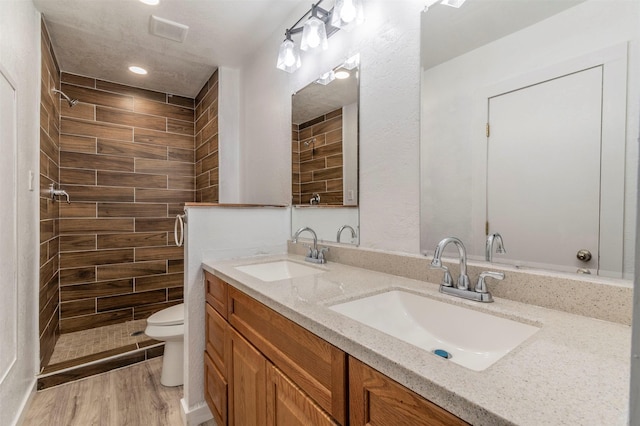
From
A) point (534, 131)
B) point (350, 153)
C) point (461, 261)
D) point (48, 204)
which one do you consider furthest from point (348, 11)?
point (48, 204)

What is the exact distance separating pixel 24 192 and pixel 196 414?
149cm

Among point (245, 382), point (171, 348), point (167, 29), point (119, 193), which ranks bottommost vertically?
point (171, 348)

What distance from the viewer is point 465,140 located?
1.04 metres

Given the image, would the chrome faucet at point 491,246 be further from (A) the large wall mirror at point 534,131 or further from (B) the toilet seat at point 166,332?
(B) the toilet seat at point 166,332

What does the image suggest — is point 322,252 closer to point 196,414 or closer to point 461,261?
point 461,261

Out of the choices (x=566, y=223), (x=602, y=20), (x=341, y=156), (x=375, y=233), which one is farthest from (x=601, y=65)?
(x=341, y=156)

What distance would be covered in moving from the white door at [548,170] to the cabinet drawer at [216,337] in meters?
1.15

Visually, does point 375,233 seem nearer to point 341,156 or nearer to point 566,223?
point 341,156

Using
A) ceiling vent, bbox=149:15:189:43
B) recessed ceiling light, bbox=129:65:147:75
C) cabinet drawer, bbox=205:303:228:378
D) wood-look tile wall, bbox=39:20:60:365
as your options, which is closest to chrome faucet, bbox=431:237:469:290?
cabinet drawer, bbox=205:303:228:378

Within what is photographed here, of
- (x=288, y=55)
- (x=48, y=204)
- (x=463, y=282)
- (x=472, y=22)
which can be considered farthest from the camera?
(x=48, y=204)

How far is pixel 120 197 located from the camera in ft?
9.43

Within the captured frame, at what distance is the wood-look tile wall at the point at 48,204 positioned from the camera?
77.5 inches

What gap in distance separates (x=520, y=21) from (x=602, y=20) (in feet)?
0.65

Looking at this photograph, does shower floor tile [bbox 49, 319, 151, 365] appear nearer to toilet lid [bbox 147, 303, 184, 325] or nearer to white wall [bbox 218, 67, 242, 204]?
toilet lid [bbox 147, 303, 184, 325]
